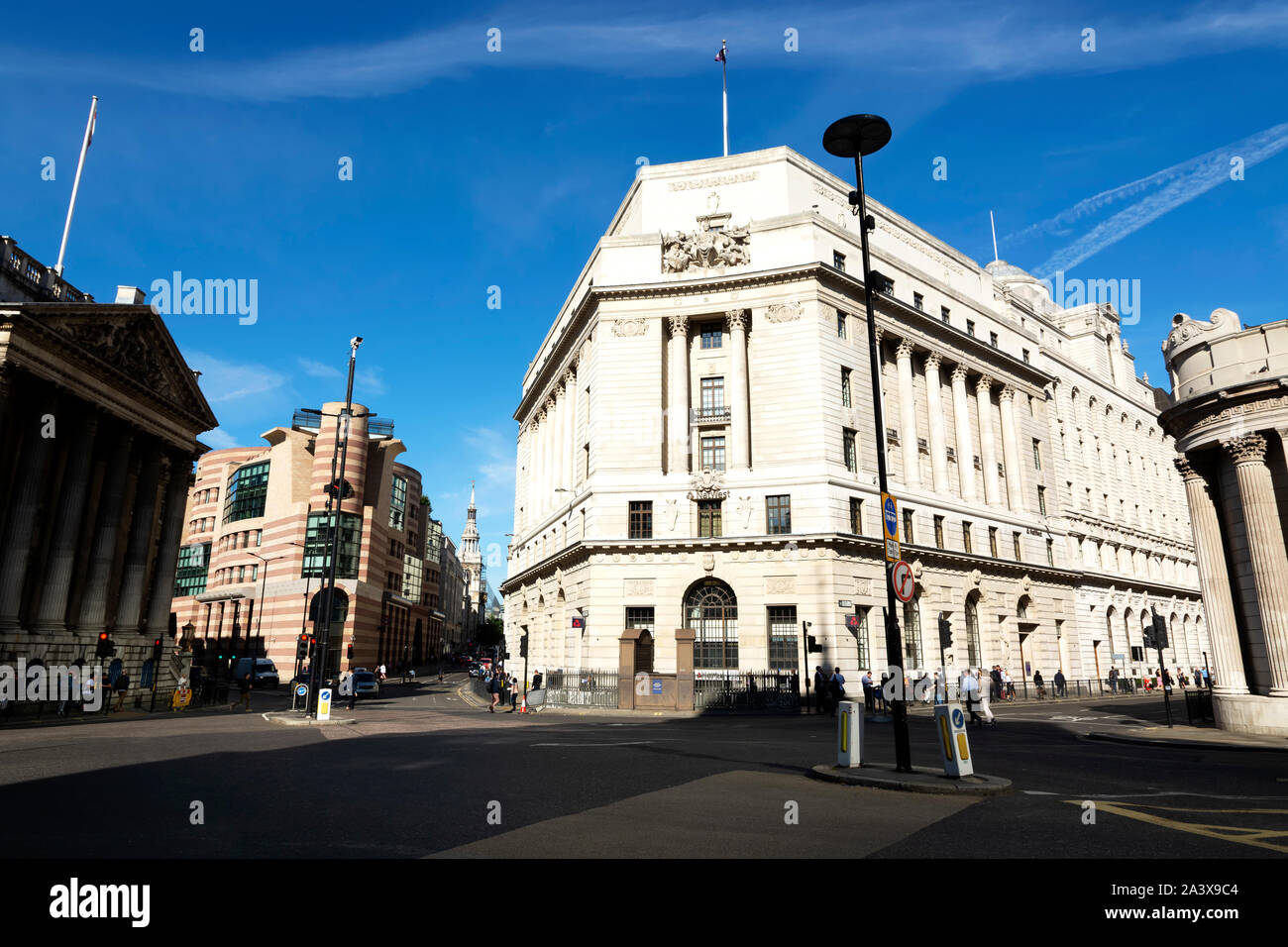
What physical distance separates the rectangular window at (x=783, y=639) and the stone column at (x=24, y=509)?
31.7 metres

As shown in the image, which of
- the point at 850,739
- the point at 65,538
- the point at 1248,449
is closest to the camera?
the point at 850,739

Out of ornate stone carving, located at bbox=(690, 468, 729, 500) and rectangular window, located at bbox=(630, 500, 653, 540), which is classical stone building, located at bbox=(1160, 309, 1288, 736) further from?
rectangular window, located at bbox=(630, 500, 653, 540)

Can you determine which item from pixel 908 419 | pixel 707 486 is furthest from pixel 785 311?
pixel 707 486

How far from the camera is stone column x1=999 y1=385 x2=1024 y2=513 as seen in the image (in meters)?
48.4

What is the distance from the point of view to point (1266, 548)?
20.1 m

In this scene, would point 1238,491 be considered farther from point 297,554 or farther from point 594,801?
point 297,554

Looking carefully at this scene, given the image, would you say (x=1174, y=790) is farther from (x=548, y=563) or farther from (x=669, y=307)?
(x=548, y=563)

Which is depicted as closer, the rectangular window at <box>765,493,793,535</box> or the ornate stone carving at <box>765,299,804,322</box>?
the rectangular window at <box>765,493,793,535</box>

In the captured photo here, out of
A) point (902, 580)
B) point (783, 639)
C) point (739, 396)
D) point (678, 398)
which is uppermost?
point (678, 398)

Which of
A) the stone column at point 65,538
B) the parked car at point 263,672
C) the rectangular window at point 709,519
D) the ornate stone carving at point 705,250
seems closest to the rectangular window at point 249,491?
the parked car at point 263,672

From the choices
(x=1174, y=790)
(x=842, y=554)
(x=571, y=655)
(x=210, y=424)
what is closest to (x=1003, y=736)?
(x=1174, y=790)

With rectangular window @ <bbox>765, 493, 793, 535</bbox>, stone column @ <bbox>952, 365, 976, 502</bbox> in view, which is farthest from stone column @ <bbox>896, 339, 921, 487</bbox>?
rectangular window @ <bbox>765, 493, 793, 535</bbox>

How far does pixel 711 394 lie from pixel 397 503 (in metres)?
56.6

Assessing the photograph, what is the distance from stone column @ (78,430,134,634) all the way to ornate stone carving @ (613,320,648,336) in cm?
2483
